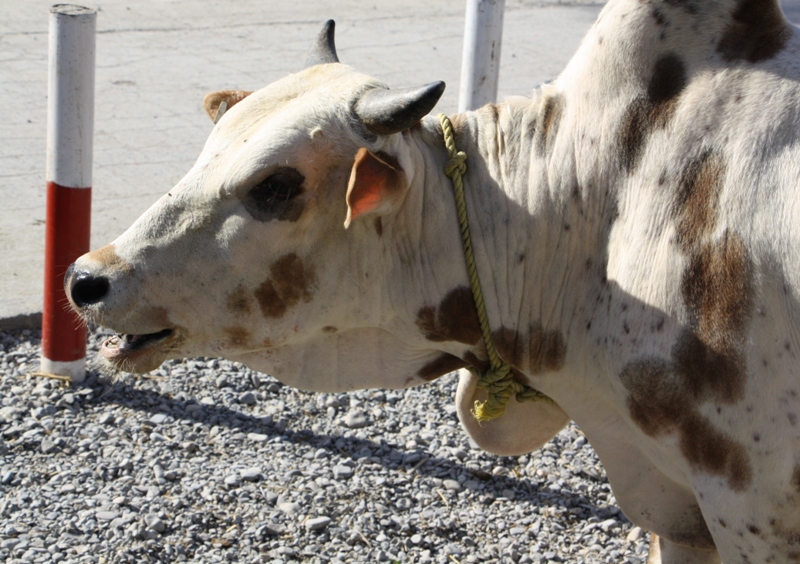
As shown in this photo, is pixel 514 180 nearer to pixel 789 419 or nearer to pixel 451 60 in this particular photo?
pixel 789 419

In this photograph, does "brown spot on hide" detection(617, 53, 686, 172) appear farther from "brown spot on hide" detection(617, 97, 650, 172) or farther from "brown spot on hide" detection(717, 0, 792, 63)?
"brown spot on hide" detection(717, 0, 792, 63)

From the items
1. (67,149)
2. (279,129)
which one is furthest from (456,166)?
(67,149)

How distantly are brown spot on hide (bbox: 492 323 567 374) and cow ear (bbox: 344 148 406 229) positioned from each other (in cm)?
52

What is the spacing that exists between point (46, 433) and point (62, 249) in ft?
2.59

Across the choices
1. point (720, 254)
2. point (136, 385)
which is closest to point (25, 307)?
point (136, 385)

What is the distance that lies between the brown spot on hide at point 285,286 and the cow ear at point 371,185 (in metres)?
0.20

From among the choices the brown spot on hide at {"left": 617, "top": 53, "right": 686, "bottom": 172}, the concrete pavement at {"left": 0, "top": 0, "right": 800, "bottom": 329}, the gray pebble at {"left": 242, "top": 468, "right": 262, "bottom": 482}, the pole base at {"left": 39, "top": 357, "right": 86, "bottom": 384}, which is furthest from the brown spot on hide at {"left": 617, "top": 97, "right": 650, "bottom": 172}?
the concrete pavement at {"left": 0, "top": 0, "right": 800, "bottom": 329}

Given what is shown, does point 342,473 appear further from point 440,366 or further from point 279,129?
point 279,129

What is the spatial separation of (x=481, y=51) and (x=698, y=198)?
2.90m

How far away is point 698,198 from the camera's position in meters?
2.53

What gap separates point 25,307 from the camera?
529 centimetres

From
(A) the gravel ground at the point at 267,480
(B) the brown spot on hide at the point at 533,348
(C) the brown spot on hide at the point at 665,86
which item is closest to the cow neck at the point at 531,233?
(B) the brown spot on hide at the point at 533,348

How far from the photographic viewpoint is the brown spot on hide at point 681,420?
252 centimetres

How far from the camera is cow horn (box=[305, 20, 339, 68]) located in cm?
314
